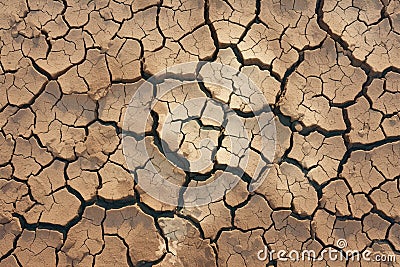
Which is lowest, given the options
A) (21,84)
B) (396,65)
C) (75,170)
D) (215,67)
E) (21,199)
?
(21,199)

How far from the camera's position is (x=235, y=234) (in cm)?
303

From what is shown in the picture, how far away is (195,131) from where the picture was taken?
10.4ft

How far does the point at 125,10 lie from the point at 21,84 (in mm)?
890

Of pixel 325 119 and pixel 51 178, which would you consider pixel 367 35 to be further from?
pixel 51 178

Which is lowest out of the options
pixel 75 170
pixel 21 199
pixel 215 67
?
pixel 21 199

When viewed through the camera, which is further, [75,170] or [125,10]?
[125,10]

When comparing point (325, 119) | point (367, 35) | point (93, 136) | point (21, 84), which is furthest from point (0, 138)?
point (367, 35)

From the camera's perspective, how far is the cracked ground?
3020 millimetres

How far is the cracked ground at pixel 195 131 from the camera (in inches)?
119

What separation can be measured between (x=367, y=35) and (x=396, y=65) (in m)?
0.29

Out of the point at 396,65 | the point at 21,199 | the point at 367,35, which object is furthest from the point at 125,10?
the point at 396,65

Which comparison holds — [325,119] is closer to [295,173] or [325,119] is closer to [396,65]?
[295,173]

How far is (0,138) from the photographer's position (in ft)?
10.3

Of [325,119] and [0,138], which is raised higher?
[325,119]
